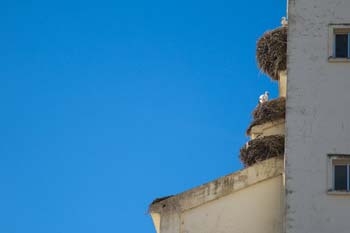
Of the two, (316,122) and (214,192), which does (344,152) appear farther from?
(214,192)

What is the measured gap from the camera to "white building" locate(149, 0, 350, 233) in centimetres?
2323

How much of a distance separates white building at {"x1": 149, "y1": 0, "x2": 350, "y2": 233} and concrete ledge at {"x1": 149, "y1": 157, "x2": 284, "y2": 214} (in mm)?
21

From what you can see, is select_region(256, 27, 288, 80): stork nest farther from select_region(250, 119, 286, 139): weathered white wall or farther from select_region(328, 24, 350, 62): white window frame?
select_region(328, 24, 350, 62): white window frame

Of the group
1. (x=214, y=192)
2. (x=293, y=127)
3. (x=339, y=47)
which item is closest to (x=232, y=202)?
(x=214, y=192)

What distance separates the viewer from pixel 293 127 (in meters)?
23.7

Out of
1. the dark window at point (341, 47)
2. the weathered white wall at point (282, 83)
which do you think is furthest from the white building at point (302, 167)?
the weathered white wall at point (282, 83)

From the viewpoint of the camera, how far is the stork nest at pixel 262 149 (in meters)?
25.7

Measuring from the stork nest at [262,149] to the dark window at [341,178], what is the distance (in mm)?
2138

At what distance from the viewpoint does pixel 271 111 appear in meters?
26.8

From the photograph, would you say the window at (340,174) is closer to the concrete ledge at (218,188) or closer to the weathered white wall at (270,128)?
the concrete ledge at (218,188)

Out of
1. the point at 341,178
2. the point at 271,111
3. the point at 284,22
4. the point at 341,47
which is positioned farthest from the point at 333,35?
the point at 284,22

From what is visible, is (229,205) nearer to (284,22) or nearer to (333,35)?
(333,35)

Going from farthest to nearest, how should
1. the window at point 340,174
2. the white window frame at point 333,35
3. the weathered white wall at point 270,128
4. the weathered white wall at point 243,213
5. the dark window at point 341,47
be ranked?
the weathered white wall at point 270,128 < the weathered white wall at point 243,213 < the dark window at point 341,47 < the white window frame at point 333,35 < the window at point 340,174

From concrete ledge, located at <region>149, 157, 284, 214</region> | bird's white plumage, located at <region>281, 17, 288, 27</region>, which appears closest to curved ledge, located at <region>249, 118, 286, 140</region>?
concrete ledge, located at <region>149, 157, 284, 214</region>
